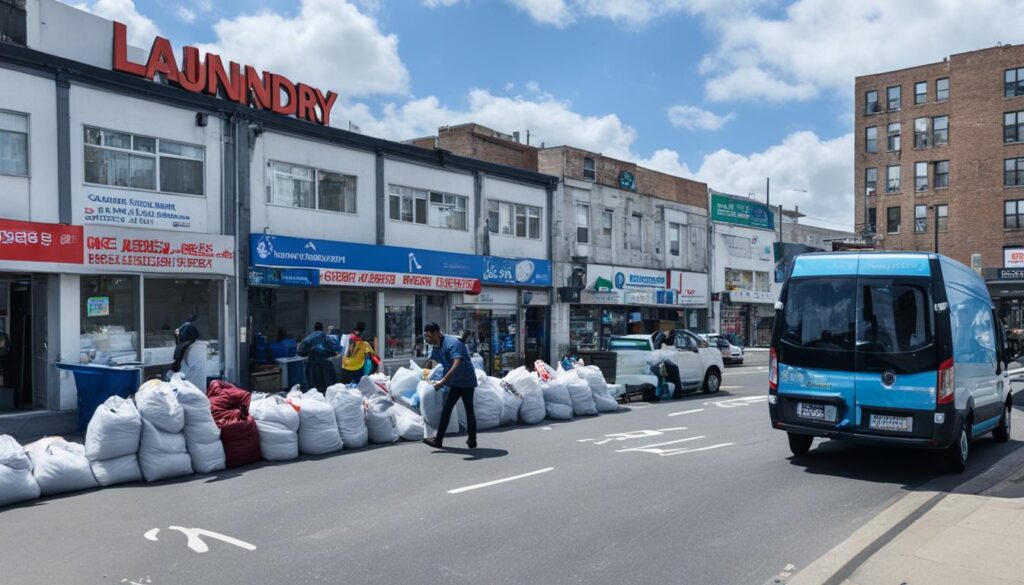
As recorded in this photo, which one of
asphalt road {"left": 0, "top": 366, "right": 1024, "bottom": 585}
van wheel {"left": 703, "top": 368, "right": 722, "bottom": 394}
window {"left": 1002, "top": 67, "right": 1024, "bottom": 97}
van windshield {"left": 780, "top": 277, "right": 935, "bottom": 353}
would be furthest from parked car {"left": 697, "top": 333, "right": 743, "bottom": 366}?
→ window {"left": 1002, "top": 67, "right": 1024, "bottom": 97}

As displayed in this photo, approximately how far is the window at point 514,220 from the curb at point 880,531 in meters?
18.5

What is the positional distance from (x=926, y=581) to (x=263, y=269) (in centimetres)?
1565

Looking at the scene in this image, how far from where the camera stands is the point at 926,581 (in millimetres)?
5367

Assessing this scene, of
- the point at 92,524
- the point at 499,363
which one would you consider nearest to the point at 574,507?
the point at 92,524

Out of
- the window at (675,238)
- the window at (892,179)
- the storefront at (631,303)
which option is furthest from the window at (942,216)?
the window at (675,238)

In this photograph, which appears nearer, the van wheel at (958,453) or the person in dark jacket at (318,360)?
the van wheel at (958,453)

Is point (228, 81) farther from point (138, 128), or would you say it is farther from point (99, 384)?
point (99, 384)

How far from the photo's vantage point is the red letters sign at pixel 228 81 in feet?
55.2

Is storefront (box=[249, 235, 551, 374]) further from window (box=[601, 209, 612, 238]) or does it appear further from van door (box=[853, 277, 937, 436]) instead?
van door (box=[853, 277, 937, 436])

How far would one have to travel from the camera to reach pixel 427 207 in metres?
23.8

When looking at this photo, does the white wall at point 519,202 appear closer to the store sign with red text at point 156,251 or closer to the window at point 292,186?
the window at point 292,186

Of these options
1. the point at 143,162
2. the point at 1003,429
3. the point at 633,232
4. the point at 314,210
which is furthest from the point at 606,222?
the point at 1003,429

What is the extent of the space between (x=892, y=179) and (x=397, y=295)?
45672 millimetres

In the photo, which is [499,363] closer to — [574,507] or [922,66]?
[574,507]
